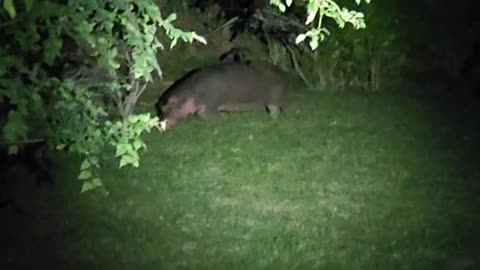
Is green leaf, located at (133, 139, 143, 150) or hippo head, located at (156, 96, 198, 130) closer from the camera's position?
green leaf, located at (133, 139, 143, 150)

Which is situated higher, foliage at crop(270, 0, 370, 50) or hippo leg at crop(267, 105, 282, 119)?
foliage at crop(270, 0, 370, 50)

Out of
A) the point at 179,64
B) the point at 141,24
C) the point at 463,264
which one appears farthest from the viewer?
the point at 179,64

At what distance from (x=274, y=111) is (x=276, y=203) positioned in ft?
11.8

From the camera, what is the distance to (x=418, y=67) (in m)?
13.2

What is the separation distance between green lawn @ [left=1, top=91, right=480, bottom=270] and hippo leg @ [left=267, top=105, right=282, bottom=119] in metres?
0.27

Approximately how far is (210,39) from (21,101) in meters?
10.3

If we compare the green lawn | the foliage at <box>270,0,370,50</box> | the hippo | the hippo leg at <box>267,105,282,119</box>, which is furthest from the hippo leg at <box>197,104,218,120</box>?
the foliage at <box>270,0,370,50</box>

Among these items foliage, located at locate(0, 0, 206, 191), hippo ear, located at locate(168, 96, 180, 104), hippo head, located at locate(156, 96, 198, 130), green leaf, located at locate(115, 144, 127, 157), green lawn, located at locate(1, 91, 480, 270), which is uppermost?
foliage, located at locate(0, 0, 206, 191)

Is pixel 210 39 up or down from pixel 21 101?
down

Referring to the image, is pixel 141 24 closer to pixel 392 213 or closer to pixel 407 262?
pixel 407 262

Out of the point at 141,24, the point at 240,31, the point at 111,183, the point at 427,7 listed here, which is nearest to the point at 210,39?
the point at 240,31

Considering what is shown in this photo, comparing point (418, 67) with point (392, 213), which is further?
point (418, 67)

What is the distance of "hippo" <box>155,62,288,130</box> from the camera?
1141cm

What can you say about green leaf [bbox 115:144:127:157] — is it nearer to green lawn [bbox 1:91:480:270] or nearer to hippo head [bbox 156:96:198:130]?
green lawn [bbox 1:91:480:270]
